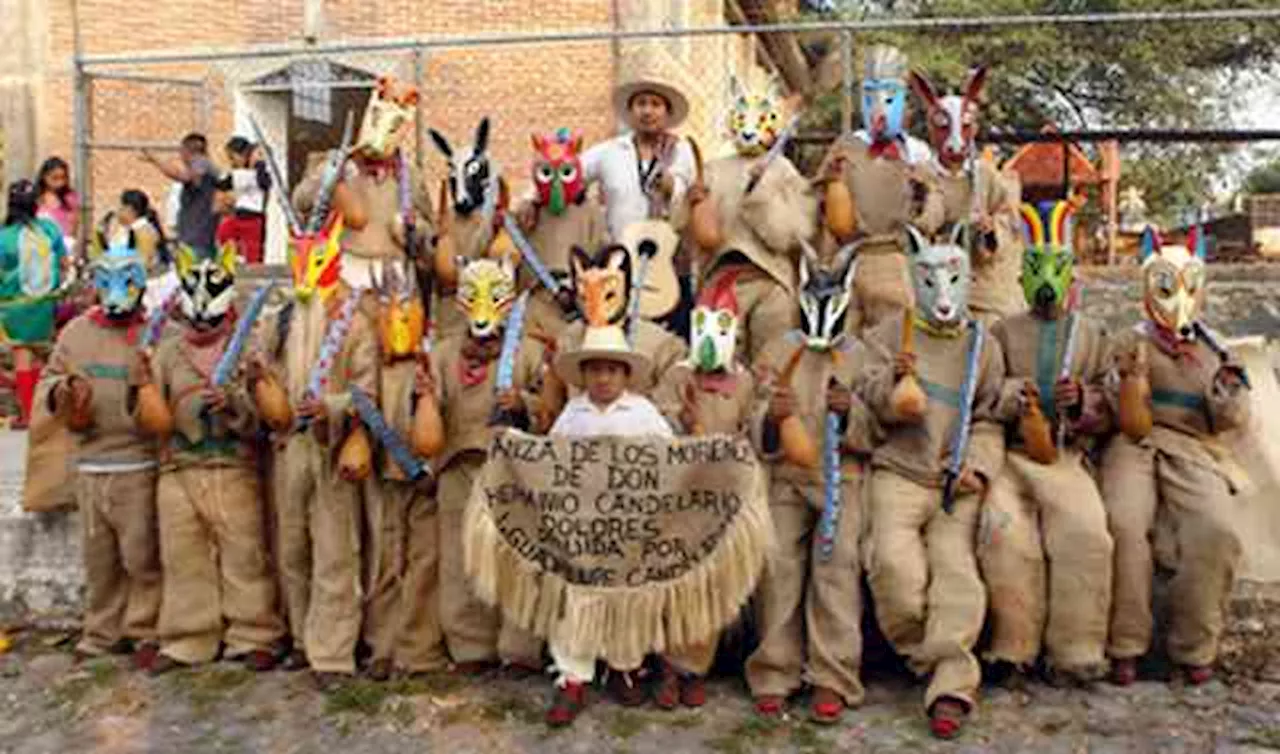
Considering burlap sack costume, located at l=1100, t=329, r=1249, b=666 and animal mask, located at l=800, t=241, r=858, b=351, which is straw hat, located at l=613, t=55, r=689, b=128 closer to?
animal mask, located at l=800, t=241, r=858, b=351

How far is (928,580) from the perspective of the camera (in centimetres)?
574

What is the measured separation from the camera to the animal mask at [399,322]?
20.4ft

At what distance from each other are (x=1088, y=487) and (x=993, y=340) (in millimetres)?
750

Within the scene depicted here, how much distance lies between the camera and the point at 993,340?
19.7 ft

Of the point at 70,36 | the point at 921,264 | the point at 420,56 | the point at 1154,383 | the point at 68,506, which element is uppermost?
the point at 70,36

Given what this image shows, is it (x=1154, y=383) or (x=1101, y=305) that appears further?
(x=1101, y=305)

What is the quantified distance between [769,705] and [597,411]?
142 cm

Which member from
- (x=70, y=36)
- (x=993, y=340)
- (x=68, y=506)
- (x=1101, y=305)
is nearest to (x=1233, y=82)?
(x=1101, y=305)

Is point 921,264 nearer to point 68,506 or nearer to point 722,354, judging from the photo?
point 722,354

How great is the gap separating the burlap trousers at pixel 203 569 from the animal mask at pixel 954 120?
12.8 feet

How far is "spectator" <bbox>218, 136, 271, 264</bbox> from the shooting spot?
11.0 metres

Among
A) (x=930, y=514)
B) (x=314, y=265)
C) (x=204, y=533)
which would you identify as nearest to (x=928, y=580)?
(x=930, y=514)

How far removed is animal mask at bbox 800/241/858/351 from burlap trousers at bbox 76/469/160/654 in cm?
325

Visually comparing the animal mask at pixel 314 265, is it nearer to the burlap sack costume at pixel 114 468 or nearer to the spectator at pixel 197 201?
the burlap sack costume at pixel 114 468
